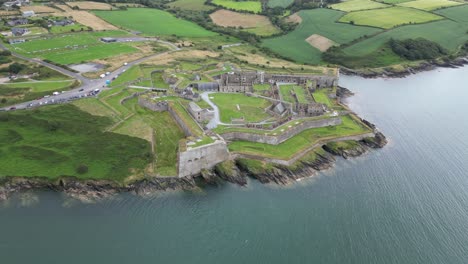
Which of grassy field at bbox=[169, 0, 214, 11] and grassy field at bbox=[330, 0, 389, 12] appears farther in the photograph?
grassy field at bbox=[169, 0, 214, 11]

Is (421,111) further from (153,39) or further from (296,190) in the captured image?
(153,39)

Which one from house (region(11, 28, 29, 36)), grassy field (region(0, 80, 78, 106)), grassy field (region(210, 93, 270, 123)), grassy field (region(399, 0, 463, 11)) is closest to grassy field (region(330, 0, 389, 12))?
grassy field (region(399, 0, 463, 11))

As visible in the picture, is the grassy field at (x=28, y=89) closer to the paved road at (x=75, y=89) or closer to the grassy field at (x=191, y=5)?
the paved road at (x=75, y=89)

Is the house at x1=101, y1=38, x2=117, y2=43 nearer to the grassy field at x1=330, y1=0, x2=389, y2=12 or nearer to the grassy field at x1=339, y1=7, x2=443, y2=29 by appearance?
the grassy field at x1=339, y1=7, x2=443, y2=29

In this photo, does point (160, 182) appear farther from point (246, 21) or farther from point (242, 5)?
point (242, 5)

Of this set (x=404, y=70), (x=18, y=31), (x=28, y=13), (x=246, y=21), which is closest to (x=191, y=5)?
(x=246, y=21)

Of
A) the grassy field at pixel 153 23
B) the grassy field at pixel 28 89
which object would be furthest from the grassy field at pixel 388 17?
the grassy field at pixel 28 89
